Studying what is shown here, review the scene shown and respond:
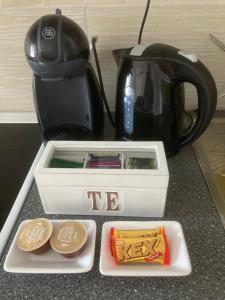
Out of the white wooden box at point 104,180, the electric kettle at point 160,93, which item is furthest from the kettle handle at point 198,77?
the white wooden box at point 104,180

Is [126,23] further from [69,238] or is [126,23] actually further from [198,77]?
[69,238]

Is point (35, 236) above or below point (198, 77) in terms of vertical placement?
below

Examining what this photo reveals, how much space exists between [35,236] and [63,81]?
35 cm

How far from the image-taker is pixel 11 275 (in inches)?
16.7

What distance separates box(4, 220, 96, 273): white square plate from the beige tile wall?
0.54m

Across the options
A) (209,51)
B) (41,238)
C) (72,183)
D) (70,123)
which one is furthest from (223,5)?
(41,238)

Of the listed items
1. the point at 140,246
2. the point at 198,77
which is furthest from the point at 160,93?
the point at 140,246

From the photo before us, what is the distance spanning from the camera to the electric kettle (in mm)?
537

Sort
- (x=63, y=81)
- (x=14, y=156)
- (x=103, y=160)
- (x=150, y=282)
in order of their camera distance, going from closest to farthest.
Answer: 1. (x=150, y=282)
2. (x=103, y=160)
3. (x=63, y=81)
4. (x=14, y=156)

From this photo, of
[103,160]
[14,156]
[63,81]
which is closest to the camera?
[103,160]

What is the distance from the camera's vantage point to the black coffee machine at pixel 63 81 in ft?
1.70

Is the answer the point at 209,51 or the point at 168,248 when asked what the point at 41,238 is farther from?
the point at 209,51

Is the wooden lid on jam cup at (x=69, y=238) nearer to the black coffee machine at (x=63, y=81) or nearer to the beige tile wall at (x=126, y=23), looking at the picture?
the black coffee machine at (x=63, y=81)

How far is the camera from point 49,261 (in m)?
0.44
